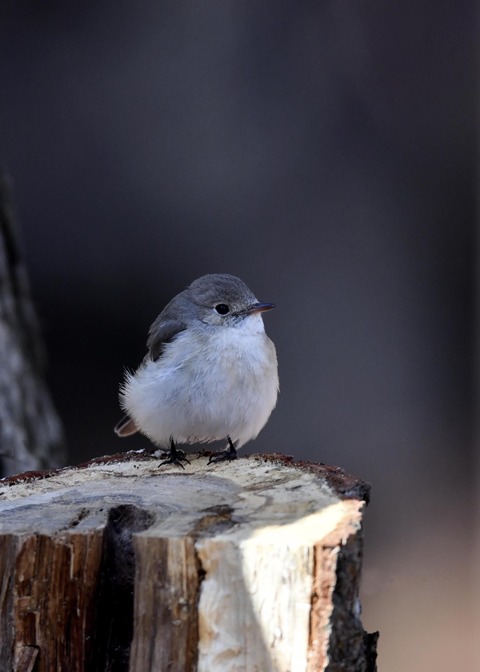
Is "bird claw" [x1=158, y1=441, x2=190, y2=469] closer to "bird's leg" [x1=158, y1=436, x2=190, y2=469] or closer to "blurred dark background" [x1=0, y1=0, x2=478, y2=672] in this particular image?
"bird's leg" [x1=158, y1=436, x2=190, y2=469]

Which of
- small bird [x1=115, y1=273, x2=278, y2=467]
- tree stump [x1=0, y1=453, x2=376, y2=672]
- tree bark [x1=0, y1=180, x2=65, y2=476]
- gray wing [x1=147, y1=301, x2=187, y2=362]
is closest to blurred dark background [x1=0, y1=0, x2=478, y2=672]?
tree bark [x1=0, y1=180, x2=65, y2=476]

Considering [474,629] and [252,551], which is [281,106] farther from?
[252,551]

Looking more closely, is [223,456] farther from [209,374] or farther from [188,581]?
[188,581]

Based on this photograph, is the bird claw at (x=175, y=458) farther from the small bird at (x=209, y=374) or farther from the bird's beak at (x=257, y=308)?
the bird's beak at (x=257, y=308)

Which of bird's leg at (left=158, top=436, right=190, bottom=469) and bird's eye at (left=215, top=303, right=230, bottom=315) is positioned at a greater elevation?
bird's eye at (left=215, top=303, right=230, bottom=315)

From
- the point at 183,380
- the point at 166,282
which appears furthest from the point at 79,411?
the point at 183,380

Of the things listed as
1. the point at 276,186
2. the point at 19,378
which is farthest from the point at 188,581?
the point at 276,186

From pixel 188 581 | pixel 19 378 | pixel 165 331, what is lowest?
pixel 188 581
